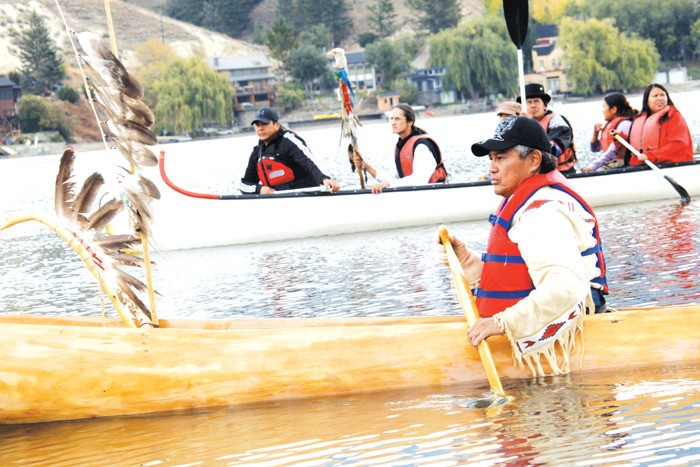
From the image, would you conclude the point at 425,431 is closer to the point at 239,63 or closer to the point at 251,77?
the point at 251,77

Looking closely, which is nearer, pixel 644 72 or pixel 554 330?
pixel 554 330

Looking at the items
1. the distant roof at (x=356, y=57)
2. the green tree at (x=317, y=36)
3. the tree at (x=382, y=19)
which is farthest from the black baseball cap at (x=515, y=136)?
the tree at (x=382, y=19)

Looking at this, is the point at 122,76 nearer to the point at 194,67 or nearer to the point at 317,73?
the point at 194,67

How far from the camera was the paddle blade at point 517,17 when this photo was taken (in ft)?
47.4

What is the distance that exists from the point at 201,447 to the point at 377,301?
449cm

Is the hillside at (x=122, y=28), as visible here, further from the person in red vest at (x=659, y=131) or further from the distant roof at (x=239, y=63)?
the person in red vest at (x=659, y=131)

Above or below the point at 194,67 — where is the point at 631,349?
below

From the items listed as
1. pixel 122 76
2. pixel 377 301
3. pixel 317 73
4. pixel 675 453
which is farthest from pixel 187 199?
pixel 317 73

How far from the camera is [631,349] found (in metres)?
5.88

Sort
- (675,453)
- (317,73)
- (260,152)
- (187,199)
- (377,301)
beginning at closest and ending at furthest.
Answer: (675,453) → (377,301) → (260,152) → (187,199) → (317,73)

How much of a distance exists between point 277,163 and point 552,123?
340 cm

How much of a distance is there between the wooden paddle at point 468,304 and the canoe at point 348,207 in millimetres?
8379

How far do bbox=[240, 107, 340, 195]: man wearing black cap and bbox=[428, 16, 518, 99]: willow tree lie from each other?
3392 inches

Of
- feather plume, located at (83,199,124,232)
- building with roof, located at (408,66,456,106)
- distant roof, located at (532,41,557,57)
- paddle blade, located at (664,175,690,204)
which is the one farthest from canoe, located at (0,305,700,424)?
distant roof, located at (532,41,557,57)
